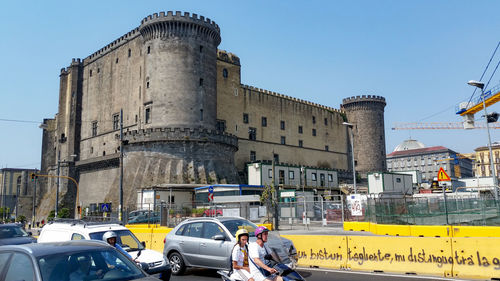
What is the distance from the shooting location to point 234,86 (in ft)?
193

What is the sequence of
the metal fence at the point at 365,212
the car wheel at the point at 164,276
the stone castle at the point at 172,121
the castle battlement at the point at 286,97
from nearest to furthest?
the car wheel at the point at 164,276 → the metal fence at the point at 365,212 → the stone castle at the point at 172,121 → the castle battlement at the point at 286,97

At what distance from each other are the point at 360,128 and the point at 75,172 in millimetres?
46943

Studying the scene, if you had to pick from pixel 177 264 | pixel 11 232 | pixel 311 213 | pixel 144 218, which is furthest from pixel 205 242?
pixel 144 218

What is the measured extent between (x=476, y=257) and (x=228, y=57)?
50.9 meters

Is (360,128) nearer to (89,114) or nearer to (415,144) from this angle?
(89,114)

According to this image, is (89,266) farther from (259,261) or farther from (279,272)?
(279,272)

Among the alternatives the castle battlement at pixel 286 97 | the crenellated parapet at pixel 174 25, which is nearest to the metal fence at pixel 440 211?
the crenellated parapet at pixel 174 25

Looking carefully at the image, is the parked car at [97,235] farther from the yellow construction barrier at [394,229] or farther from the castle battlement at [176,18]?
the castle battlement at [176,18]

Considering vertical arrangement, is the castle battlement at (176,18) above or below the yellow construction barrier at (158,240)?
above

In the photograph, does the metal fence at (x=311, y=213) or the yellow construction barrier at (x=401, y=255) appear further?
the metal fence at (x=311, y=213)

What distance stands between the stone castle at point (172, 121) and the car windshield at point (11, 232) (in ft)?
95.3

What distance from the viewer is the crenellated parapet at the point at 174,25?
47625mm

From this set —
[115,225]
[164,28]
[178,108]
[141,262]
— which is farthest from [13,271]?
[164,28]

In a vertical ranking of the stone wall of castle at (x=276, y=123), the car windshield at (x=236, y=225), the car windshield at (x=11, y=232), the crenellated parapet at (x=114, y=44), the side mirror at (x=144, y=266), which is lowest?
the side mirror at (x=144, y=266)
